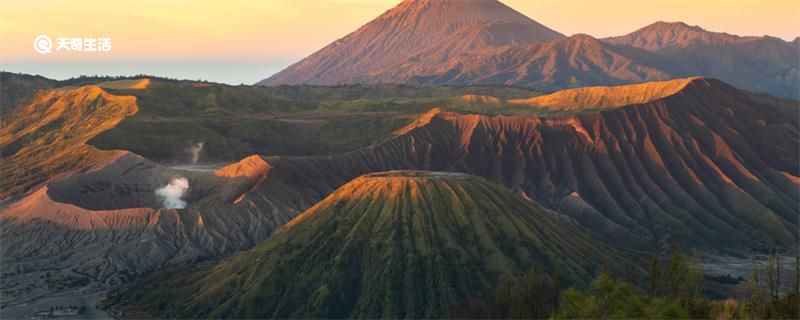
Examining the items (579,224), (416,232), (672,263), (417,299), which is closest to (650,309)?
(672,263)

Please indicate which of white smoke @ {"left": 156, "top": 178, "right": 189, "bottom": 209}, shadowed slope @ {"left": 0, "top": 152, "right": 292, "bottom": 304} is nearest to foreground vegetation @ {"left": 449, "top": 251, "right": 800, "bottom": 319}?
shadowed slope @ {"left": 0, "top": 152, "right": 292, "bottom": 304}

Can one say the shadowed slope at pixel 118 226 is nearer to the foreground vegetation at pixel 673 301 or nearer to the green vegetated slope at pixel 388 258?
the green vegetated slope at pixel 388 258

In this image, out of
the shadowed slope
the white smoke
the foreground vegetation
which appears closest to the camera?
the foreground vegetation

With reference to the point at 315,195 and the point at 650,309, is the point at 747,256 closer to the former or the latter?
the point at 315,195

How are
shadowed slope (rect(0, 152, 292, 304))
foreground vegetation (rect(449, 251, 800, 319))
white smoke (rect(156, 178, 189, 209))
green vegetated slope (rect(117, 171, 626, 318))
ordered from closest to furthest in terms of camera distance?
foreground vegetation (rect(449, 251, 800, 319)) < green vegetated slope (rect(117, 171, 626, 318)) < shadowed slope (rect(0, 152, 292, 304)) < white smoke (rect(156, 178, 189, 209))

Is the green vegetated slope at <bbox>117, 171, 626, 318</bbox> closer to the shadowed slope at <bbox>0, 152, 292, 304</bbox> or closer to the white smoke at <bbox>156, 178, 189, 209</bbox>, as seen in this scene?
the shadowed slope at <bbox>0, 152, 292, 304</bbox>

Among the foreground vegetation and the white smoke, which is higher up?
the white smoke
